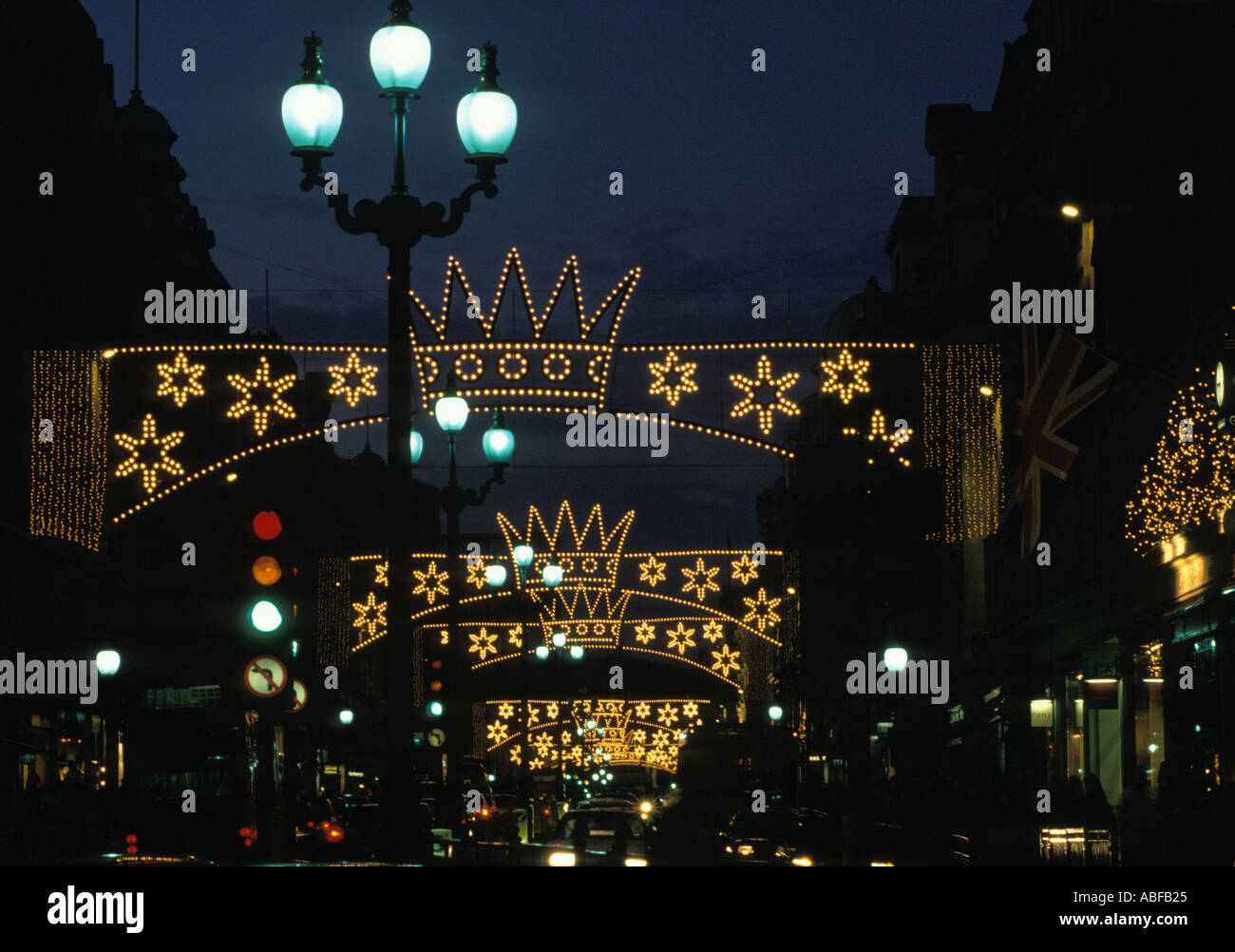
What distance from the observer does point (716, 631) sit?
141 feet

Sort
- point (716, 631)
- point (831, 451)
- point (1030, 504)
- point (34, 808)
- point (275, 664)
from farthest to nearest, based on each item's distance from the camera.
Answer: point (831, 451) < point (716, 631) < point (34, 808) < point (1030, 504) < point (275, 664)

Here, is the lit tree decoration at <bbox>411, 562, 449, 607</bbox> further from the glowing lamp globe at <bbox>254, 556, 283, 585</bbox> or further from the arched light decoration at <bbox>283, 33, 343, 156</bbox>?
the glowing lamp globe at <bbox>254, 556, 283, 585</bbox>

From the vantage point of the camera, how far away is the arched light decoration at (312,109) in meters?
14.2

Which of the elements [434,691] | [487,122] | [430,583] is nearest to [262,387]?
[487,122]

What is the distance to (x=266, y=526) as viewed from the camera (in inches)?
487

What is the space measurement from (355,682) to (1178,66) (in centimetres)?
7053

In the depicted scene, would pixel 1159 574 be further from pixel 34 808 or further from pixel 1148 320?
pixel 34 808

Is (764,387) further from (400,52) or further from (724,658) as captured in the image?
(724,658)

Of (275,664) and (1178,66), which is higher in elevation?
(1178,66)

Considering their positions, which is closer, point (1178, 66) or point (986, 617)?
point (1178, 66)

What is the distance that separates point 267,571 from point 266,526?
0.31 meters

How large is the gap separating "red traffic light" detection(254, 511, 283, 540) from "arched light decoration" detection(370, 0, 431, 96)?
3912 millimetres

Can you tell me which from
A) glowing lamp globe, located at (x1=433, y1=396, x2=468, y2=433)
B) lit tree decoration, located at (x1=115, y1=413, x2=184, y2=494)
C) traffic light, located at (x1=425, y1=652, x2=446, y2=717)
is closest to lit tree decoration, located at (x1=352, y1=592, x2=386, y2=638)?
traffic light, located at (x1=425, y1=652, x2=446, y2=717)
